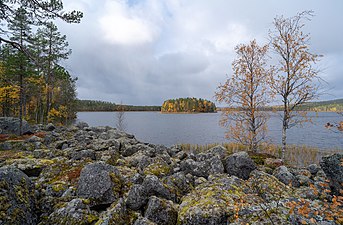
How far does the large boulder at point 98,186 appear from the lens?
463 centimetres

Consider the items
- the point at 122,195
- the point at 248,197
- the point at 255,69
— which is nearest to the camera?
the point at 248,197

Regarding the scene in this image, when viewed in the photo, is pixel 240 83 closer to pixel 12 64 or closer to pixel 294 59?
pixel 294 59

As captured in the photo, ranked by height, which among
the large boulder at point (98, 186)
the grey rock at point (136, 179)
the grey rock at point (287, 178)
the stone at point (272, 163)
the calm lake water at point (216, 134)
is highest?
the large boulder at point (98, 186)

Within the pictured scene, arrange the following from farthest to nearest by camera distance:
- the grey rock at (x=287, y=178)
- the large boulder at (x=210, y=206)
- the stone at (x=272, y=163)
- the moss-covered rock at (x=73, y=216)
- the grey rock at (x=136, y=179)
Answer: the stone at (x=272, y=163) → the grey rock at (x=287, y=178) → the grey rock at (x=136, y=179) → the large boulder at (x=210, y=206) → the moss-covered rock at (x=73, y=216)

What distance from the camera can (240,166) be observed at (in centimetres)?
765

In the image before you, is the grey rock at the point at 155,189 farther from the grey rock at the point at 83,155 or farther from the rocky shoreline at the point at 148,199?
the grey rock at the point at 83,155

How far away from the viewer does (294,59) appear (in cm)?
1190

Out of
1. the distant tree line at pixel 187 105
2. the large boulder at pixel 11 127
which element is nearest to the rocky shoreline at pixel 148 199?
the large boulder at pixel 11 127

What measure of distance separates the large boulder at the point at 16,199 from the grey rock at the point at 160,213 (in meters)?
2.47

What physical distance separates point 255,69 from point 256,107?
3.01 metres

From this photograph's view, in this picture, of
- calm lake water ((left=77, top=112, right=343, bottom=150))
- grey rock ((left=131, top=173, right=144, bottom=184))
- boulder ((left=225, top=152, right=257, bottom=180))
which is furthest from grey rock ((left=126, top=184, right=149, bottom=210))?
calm lake water ((left=77, top=112, right=343, bottom=150))

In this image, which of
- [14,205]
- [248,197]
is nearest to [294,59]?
[248,197]

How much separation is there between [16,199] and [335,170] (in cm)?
857

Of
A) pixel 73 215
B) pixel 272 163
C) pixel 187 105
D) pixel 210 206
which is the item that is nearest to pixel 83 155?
pixel 73 215
